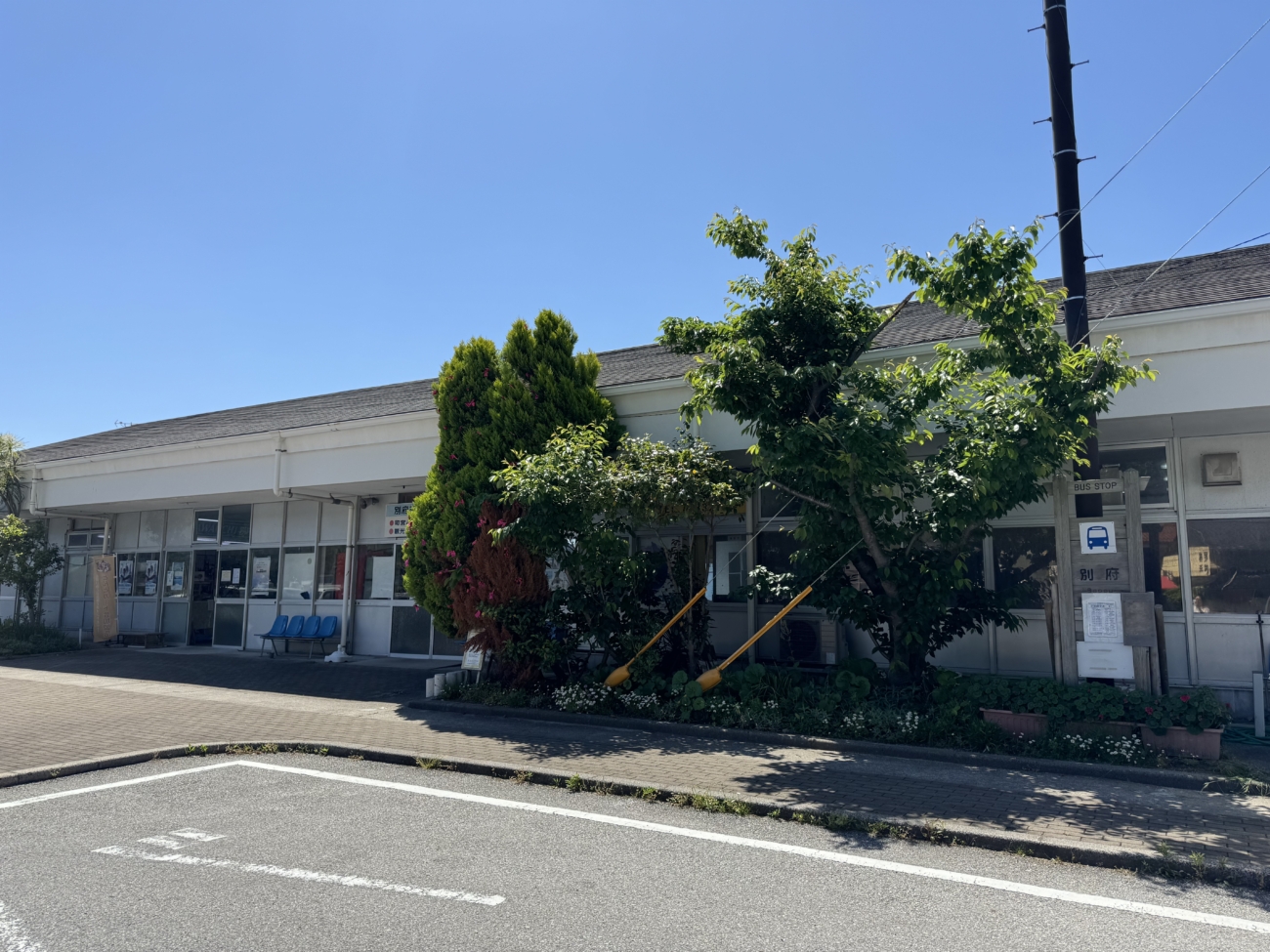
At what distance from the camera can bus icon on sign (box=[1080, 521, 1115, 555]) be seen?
9148mm

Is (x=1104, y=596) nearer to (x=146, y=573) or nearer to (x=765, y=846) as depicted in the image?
(x=765, y=846)

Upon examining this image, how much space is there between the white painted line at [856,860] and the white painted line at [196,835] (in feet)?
5.60

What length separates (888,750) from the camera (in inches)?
345

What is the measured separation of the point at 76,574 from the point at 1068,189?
22.8 metres

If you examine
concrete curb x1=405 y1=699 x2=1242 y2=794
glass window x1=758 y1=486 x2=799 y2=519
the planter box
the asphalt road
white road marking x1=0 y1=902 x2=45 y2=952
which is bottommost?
white road marking x1=0 y1=902 x2=45 y2=952

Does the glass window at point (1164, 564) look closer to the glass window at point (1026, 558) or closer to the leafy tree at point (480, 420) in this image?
the glass window at point (1026, 558)

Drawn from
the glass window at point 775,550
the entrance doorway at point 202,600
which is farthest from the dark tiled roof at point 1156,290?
the entrance doorway at point 202,600

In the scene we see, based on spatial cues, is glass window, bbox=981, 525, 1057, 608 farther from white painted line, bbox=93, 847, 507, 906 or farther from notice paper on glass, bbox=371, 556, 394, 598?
notice paper on glass, bbox=371, 556, 394, 598

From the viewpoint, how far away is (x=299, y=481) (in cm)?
1659

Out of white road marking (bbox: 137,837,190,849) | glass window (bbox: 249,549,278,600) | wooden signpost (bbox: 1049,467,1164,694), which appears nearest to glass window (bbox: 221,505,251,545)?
glass window (bbox: 249,549,278,600)

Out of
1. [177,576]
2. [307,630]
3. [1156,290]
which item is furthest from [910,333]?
[177,576]

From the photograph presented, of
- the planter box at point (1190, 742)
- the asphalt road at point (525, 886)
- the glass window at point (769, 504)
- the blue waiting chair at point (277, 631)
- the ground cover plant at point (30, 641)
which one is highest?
the glass window at point (769, 504)

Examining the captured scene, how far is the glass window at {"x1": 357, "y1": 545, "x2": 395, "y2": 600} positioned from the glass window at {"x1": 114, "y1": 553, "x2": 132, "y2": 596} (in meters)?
7.19

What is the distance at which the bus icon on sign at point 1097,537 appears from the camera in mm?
9148
